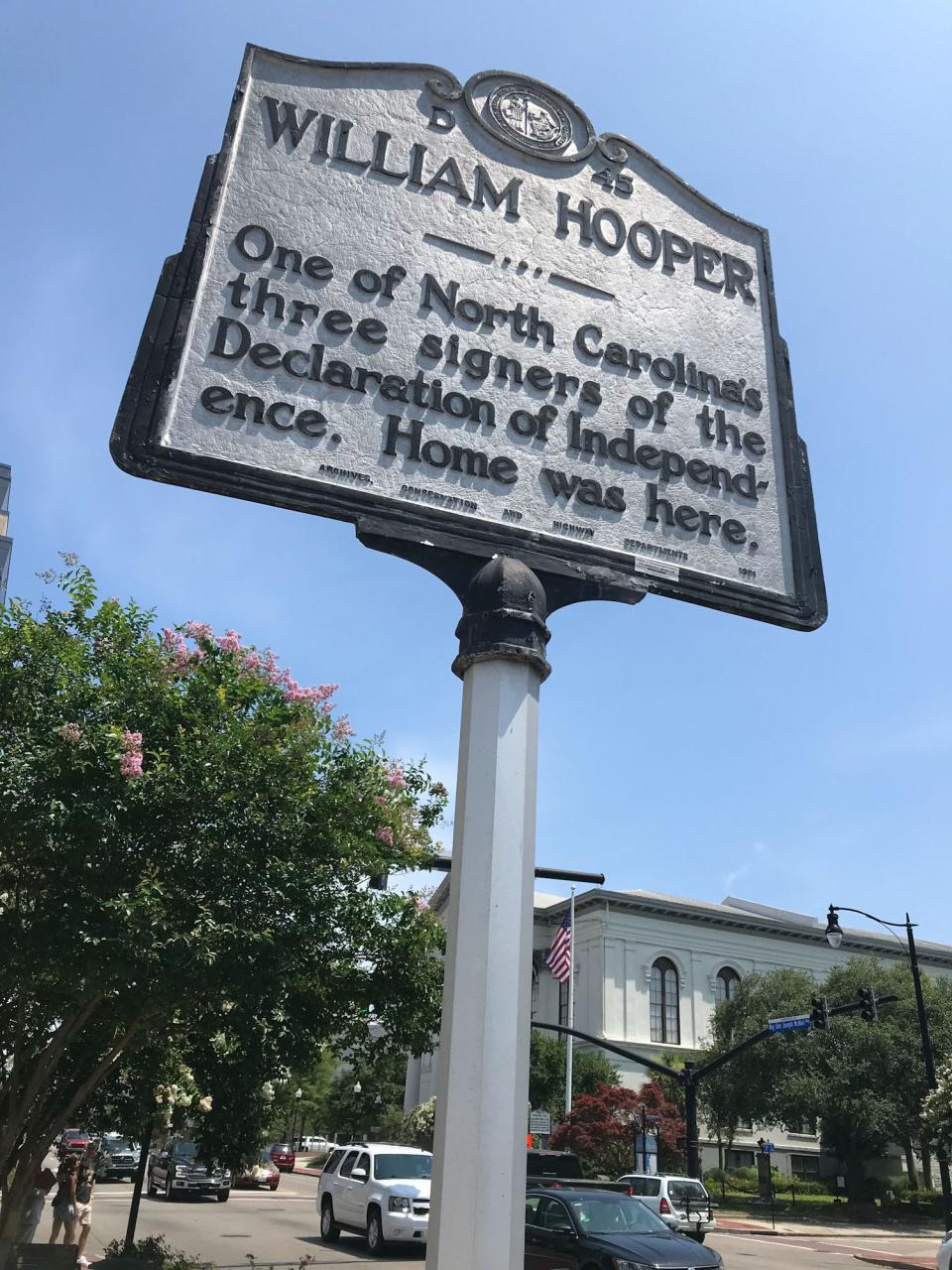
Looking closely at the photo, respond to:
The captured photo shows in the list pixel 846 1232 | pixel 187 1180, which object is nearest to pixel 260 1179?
pixel 187 1180

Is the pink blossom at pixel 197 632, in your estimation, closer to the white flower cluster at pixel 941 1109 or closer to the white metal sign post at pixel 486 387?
the white metal sign post at pixel 486 387

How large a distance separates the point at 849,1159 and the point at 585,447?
50.8 m

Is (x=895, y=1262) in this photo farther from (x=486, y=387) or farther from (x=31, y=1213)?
(x=486, y=387)

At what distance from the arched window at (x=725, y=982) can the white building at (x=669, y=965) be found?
0.06 metres

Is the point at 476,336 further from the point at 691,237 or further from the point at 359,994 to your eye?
the point at 359,994

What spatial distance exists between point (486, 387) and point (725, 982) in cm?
6237

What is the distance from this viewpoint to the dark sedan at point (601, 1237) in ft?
42.4

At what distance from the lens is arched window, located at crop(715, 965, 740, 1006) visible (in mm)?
61625

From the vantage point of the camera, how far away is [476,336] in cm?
609

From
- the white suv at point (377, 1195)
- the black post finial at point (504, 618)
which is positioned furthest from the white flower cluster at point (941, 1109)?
the black post finial at point (504, 618)

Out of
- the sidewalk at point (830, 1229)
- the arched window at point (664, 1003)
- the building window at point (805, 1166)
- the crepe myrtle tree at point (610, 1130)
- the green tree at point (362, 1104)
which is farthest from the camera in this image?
the green tree at point (362, 1104)

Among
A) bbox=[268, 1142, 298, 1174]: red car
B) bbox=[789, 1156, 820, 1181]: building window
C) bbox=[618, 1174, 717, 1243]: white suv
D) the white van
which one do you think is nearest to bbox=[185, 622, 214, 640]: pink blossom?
bbox=[618, 1174, 717, 1243]: white suv

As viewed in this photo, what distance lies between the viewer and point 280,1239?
21297mm

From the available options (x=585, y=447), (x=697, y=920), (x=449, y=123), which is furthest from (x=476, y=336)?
(x=697, y=920)
